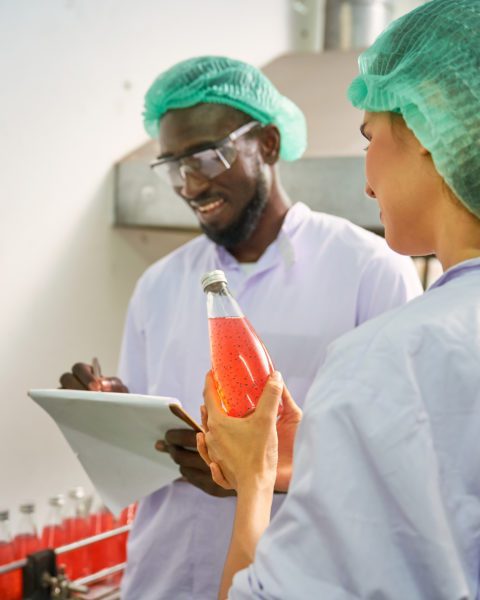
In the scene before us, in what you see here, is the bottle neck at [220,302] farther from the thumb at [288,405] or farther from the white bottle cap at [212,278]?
the thumb at [288,405]

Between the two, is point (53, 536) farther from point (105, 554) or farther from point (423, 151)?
point (423, 151)

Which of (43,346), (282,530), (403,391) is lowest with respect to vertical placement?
(43,346)

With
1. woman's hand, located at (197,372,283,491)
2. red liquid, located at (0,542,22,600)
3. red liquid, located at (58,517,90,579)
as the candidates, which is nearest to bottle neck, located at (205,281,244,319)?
woman's hand, located at (197,372,283,491)

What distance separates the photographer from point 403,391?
2.27 ft

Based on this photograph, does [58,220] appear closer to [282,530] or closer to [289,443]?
[289,443]

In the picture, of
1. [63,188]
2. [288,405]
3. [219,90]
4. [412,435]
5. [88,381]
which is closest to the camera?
[412,435]

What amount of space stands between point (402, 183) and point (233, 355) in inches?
13.6

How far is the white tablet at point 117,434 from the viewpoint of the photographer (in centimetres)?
124

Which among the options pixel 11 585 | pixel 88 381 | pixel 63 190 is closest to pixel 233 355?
pixel 88 381

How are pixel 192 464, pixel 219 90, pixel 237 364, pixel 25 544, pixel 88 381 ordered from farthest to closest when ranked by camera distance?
pixel 25 544, pixel 219 90, pixel 88 381, pixel 192 464, pixel 237 364

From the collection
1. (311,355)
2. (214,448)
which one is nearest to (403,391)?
(214,448)

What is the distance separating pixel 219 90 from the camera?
165cm

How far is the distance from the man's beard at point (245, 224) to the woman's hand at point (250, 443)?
2.42ft

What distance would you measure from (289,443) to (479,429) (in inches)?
20.7
